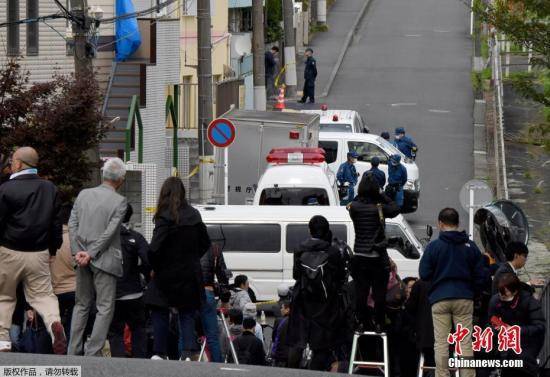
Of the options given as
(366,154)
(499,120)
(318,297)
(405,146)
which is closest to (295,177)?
(366,154)

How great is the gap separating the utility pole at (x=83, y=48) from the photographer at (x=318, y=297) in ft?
29.6

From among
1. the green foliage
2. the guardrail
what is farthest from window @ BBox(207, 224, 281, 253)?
the green foliage

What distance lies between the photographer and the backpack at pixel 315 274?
13078 millimetres

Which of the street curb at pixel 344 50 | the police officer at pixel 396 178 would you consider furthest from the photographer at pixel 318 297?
the street curb at pixel 344 50

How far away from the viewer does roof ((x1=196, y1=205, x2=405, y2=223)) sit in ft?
75.7

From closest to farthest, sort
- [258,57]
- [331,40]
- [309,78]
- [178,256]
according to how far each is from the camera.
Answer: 1. [178,256]
2. [258,57]
3. [309,78]
4. [331,40]

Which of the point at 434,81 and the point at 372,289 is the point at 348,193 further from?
the point at 434,81

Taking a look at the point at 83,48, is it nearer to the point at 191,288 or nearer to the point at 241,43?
the point at 191,288

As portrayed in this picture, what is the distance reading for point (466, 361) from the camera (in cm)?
1300

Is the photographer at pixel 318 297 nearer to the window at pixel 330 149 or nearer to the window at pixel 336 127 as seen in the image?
the window at pixel 330 149

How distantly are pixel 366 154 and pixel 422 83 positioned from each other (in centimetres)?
1789

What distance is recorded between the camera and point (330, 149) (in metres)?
32.6

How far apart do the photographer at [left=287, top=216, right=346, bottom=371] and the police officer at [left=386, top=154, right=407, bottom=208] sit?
16.4 m

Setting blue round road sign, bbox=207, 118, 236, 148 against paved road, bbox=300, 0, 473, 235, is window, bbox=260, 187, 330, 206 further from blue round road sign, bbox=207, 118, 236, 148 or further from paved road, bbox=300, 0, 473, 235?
paved road, bbox=300, 0, 473, 235
